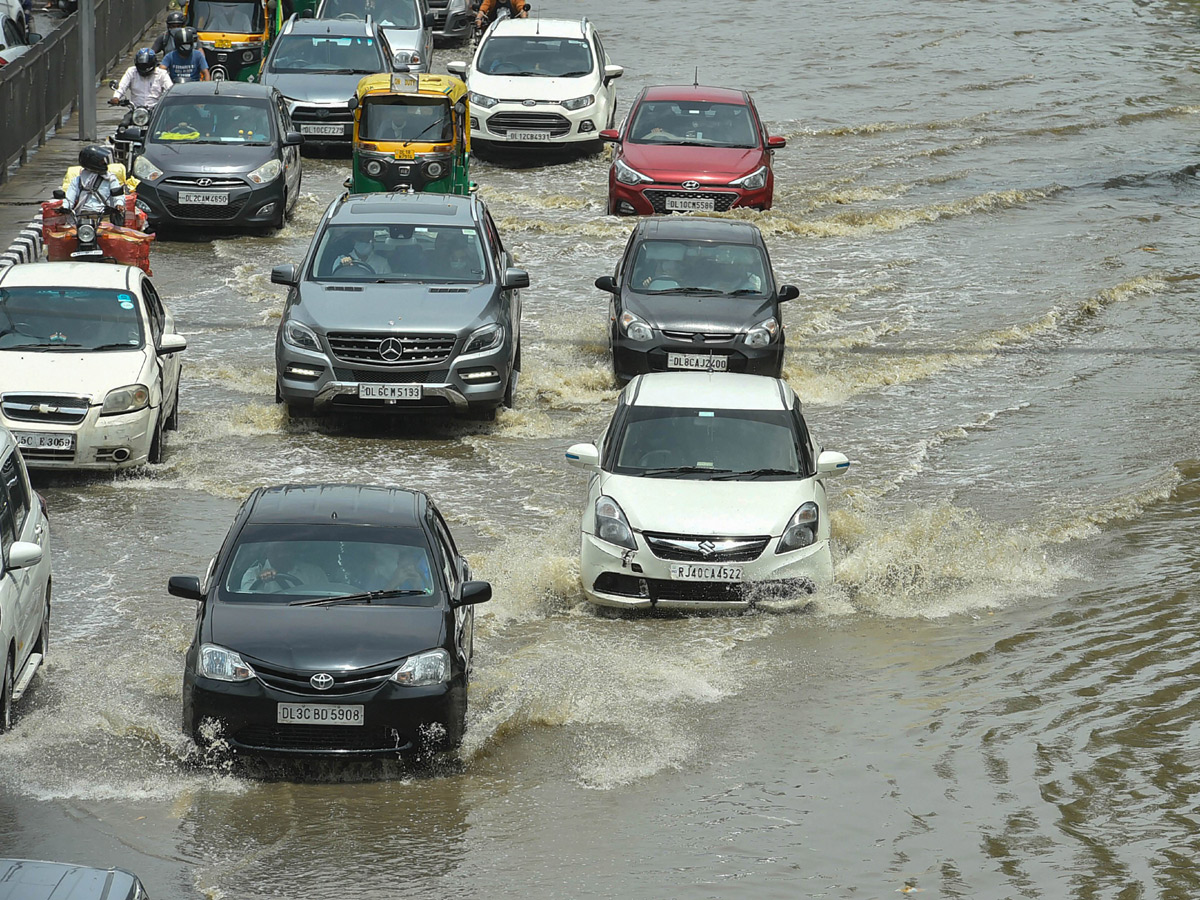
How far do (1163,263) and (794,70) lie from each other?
1678cm

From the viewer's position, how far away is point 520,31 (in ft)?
98.6

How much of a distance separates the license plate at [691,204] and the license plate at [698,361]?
719cm

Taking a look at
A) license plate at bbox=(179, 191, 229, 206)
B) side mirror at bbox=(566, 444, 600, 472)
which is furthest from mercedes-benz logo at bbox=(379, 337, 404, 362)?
license plate at bbox=(179, 191, 229, 206)

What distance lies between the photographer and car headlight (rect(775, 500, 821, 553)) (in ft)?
39.2

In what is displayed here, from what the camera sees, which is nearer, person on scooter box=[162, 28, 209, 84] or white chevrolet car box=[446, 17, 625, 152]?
person on scooter box=[162, 28, 209, 84]

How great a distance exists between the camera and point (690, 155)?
81.9 ft

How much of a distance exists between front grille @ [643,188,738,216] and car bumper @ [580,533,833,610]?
13012mm

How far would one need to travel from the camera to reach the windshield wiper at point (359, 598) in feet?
31.3

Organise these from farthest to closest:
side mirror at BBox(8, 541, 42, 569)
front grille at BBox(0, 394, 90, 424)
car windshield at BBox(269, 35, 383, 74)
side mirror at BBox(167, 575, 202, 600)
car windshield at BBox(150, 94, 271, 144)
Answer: car windshield at BBox(269, 35, 383, 74)
car windshield at BBox(150, 94, 271, 144)
front grille at BBox(0, 394, 90, 424)
side mirror at BBox(167, 575, 202, 600)
side mirror at BBox(8, 541, 42, 569)

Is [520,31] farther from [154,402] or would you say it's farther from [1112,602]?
[1112,602]

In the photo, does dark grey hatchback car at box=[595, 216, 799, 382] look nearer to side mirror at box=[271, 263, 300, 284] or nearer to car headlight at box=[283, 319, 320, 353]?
side mirror at box=[271, 263, 300, 284]

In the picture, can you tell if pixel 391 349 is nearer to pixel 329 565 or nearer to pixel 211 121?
pixel 329 565

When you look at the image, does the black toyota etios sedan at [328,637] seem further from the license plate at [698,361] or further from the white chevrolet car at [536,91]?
the white chevrolet car at [536,91]

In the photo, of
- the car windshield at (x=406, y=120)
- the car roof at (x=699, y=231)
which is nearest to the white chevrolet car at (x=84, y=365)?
the car roof at (x=699, y=231)
